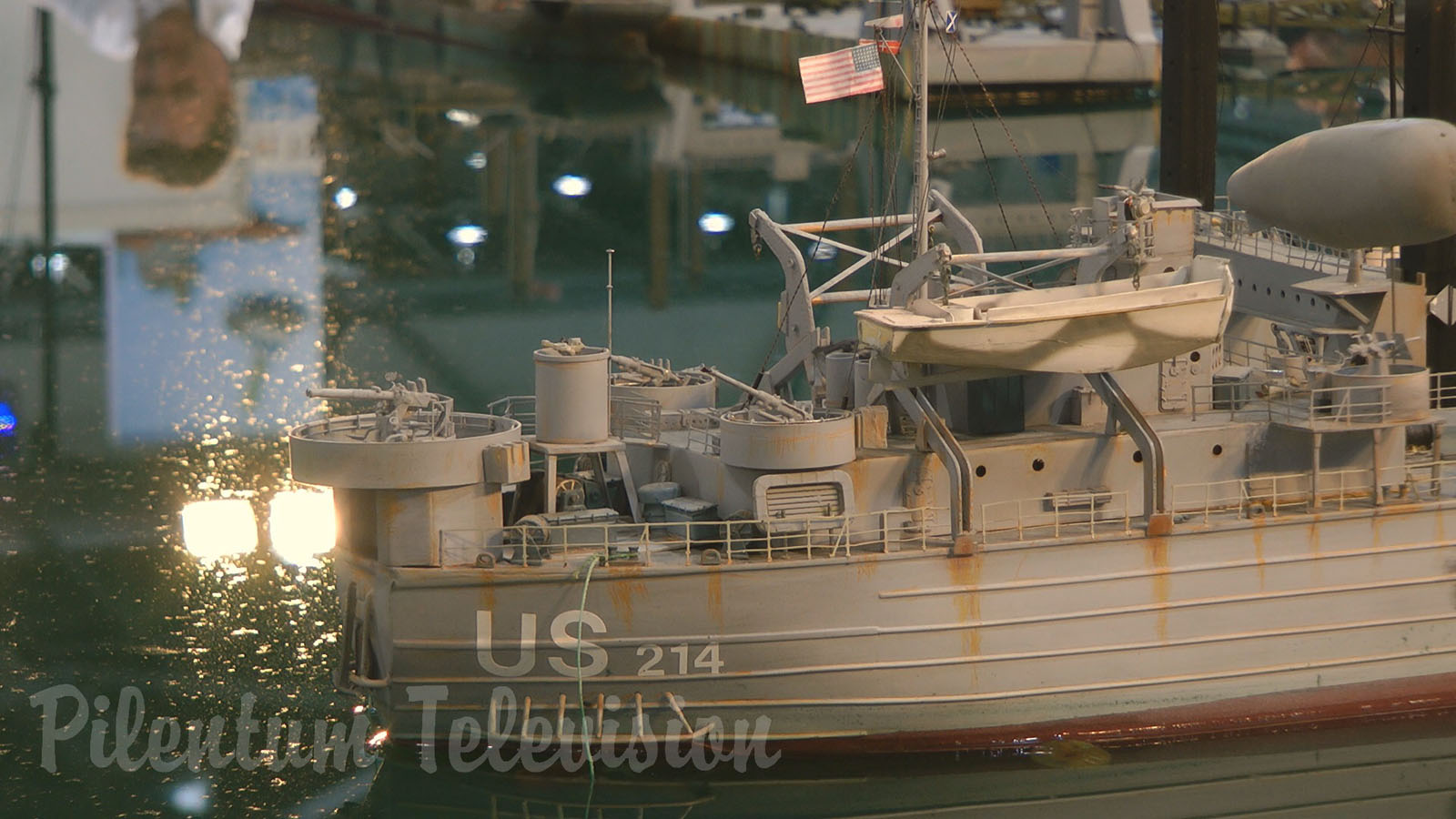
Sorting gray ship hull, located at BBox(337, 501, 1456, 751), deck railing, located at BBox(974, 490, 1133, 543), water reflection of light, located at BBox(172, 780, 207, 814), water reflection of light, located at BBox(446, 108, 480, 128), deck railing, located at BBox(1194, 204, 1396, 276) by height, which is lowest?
water reflection of light, located at BBox(172, 780, 207, 814)

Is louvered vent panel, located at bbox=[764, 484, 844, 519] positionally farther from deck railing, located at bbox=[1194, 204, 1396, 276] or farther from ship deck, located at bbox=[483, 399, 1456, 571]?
deck railing, located at bbox=[1194, 204, 1396, 276]

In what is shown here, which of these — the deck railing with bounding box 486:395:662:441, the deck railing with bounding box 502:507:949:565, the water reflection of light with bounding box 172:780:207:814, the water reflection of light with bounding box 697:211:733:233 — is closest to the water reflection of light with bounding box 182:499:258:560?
the deck railing with bounding box 486:395:662:441

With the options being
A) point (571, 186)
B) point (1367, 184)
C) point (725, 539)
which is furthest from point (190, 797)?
point (571, 186)

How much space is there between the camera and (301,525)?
99.3 ft

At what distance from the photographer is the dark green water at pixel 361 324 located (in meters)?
22.7

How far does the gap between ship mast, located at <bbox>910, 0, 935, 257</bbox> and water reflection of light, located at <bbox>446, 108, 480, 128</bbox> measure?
4464 centimetres

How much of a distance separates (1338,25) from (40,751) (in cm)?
6718

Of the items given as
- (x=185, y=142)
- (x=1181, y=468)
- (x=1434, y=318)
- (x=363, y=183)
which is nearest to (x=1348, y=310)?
(x=1434, y=318)

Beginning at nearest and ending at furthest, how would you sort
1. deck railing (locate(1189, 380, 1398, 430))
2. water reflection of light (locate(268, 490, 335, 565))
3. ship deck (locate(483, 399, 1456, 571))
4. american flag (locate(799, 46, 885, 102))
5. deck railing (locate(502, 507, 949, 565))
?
deck railing (locate(502, 507, 949, 565)), ship deck (locate(483, 399, 1456, 571)), deck railing (locate(1189, 380, 1398, 430)), american flag (locate(799, 46, 885, 102)), water reflection of light (locate(268, 490, 335, 565))

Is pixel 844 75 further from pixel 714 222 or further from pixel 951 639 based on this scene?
pixel 714 222

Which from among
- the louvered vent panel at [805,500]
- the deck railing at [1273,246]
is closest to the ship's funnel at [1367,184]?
the deck railing at [1273,246]

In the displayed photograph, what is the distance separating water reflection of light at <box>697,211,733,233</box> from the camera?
166 ft

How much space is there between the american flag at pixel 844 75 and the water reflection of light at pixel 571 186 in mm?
31572

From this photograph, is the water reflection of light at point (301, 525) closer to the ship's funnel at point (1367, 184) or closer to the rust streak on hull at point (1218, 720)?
the rust streak on hull at point (1218, 720)
